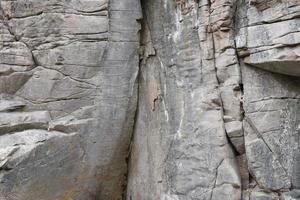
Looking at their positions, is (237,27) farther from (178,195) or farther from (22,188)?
(22,188)

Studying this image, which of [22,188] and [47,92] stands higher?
[47,92]

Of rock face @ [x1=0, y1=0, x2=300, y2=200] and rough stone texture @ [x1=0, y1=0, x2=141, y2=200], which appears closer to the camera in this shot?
rock face @ [x1=0, y1=0, x2=300, y2=200]

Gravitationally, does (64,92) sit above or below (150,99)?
above

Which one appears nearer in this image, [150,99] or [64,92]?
[64,92]

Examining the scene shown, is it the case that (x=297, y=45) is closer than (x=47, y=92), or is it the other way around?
(x=297, y=45)

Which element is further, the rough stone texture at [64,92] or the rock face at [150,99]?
the rough stone texture at [64,92]

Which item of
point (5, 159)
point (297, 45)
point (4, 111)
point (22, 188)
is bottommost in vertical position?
A: point (22, 188)

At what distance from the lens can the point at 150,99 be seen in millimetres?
7988

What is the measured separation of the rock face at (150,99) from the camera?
21.8 feet

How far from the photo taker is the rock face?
664 cm

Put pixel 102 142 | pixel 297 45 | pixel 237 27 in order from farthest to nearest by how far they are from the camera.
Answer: pixel 102 142 < pixel 237 27 < pixel 297 45

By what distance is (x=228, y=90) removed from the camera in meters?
6.93

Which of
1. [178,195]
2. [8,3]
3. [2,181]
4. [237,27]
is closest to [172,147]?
[178,195]

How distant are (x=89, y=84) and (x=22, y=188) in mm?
1944
